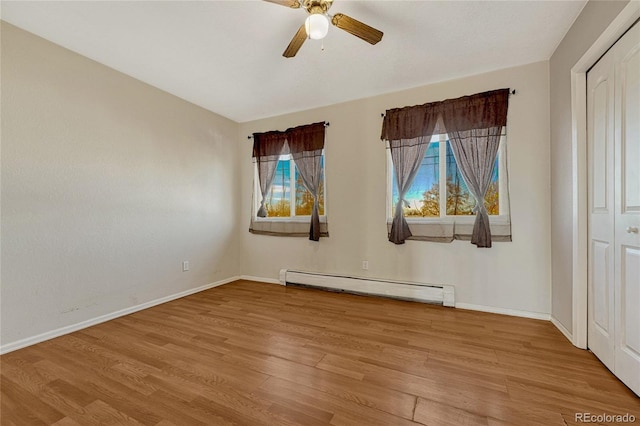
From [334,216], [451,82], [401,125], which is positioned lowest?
[334,216]

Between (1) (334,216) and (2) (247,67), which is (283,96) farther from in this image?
(1) (334,216)

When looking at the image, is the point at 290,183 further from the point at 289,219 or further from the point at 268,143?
the point at 268,143

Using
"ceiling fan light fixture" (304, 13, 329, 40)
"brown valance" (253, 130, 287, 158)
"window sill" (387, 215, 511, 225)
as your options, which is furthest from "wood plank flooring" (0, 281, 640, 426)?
"brown valance" (253, 130, 287, 158)

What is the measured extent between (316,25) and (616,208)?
87.6 inches

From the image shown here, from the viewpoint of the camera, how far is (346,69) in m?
2.78

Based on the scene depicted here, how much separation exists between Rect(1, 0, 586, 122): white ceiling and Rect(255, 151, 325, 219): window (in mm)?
1147

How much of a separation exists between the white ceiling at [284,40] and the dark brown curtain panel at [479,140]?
1.18 ft

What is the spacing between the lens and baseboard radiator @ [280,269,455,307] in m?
2.97

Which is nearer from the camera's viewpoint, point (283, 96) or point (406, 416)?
point (406, 416)

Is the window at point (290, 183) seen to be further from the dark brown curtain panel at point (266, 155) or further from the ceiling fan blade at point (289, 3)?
the ceiling fan blade at point (289, 3)

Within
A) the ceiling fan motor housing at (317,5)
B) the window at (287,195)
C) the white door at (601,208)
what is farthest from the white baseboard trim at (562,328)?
the ceiling fan motor housing at (317,5)

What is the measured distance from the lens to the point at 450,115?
2.93 metres

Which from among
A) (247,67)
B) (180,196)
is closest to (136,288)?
(180,196)

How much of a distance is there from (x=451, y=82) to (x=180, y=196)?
359 cm
